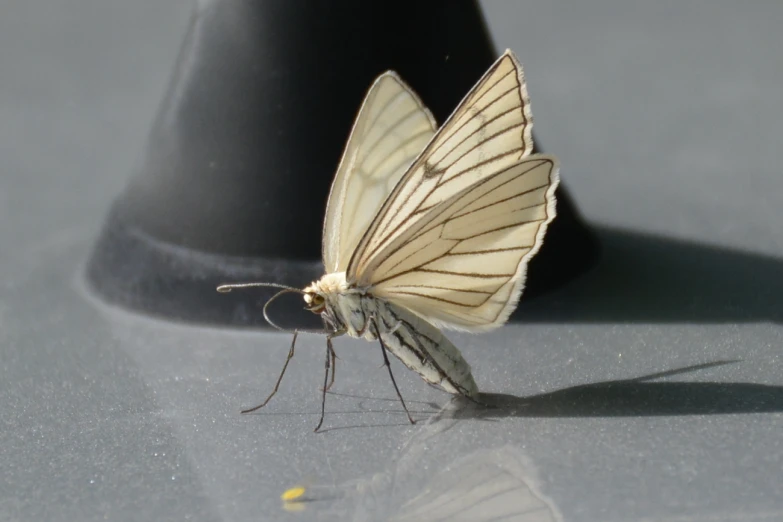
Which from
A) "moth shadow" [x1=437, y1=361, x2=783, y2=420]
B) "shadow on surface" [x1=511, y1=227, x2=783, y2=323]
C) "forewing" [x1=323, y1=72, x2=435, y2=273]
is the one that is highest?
"forewing" [x1=323, y1=72, x2=435, y2=273]

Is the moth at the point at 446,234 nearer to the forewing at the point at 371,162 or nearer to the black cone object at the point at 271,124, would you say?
the forewing at the point at 371,162

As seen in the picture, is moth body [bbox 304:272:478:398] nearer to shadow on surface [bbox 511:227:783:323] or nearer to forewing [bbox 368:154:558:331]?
forewing [bbox 368:154:558:331]

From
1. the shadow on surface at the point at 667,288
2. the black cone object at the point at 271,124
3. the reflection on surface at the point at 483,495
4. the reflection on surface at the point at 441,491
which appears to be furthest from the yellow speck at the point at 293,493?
the shadow on surface at the point at 667,288

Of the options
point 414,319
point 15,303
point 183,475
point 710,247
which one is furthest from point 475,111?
point 15,303

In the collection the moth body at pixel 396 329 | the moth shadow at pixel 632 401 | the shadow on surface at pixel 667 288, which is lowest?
the shadow on surface at pixel 667 288

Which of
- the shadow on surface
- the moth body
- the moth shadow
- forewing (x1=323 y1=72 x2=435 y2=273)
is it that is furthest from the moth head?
the shadow on surface

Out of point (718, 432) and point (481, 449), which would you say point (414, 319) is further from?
point (718, 432)
